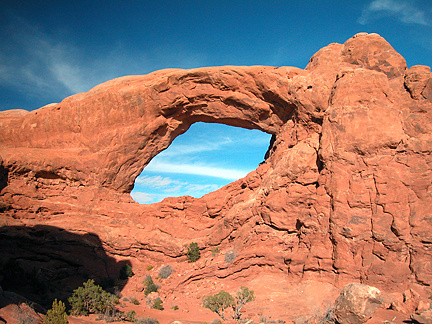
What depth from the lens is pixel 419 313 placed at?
401 inches

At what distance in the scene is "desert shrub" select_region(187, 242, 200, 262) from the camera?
1664 centimetres

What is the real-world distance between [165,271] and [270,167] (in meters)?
8.42

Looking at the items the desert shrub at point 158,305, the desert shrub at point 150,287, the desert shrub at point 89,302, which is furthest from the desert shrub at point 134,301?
the desert shrub at point 89,302

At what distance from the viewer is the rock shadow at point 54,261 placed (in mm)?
13945

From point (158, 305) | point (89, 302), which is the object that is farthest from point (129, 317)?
point (158, 305)

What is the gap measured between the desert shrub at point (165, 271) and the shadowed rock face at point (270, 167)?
0.64 metres

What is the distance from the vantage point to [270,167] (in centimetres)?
1661

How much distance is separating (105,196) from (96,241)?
8.96ft

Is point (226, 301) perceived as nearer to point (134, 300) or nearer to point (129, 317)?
point (129, 317)

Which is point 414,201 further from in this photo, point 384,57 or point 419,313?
point 384,57

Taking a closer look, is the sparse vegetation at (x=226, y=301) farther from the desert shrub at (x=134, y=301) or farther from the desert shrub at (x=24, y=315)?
the desert shrub at (x=24, y=315)

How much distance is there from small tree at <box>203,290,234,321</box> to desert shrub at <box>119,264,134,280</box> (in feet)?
17.9

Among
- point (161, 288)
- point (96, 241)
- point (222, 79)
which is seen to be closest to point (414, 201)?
point (222, 79)

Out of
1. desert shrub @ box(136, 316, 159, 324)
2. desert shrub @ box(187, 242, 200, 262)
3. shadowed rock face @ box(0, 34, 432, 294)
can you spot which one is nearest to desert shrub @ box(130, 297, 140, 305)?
shadowed rock face @ box(0, 34, 432, 294)
